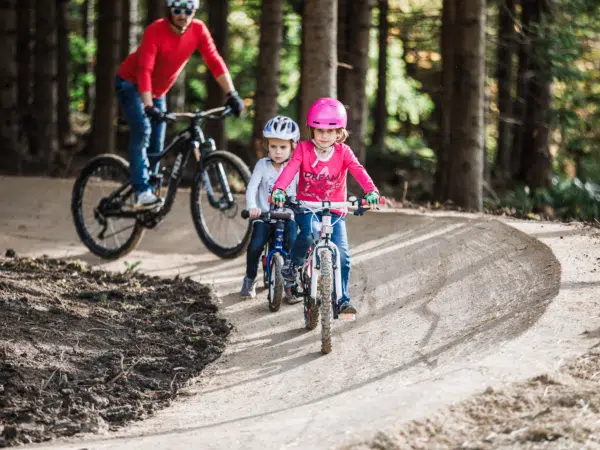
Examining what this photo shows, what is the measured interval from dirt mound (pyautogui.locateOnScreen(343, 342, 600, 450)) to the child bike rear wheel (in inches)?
127

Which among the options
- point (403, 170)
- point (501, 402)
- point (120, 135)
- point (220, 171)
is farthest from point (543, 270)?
point (120, 135)

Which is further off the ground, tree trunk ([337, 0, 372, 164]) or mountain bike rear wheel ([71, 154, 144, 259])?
tree trunk ([337, 0, 372, 164])

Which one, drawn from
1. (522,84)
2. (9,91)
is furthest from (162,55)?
(522,84)

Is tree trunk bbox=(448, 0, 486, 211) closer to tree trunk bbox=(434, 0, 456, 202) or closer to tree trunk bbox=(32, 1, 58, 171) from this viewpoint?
tree trunk bbox=(434, 0, 456, 202)

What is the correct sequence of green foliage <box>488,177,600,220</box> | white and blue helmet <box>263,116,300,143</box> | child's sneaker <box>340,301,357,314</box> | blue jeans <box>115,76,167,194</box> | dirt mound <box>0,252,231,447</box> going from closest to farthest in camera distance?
dirt mound <box>0,252,231,447</box> → child's sneaker <box>340,301,357,314</box> → white and blue helmet <box>263,116,300,143</box> → blue jeans <box>115,76,167,194</box> → green foliage <box>488,177,600,220</box>

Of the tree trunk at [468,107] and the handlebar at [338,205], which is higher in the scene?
the tree trunk at [468,107]

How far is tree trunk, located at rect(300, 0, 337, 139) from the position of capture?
11039mm

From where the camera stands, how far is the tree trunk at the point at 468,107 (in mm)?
12695

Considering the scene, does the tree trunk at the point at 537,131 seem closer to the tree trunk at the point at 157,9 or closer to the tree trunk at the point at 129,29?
the tree trunk at the point at 157,9

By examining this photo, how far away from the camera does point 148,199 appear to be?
9.65 meters

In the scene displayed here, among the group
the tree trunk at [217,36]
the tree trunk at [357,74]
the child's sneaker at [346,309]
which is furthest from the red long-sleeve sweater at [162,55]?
the tree trunk at [217,36]

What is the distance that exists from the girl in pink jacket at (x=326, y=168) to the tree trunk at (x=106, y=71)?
12.6 m

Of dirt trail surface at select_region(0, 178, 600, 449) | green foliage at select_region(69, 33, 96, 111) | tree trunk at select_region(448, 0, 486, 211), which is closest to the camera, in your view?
dirt trail surface at select_region(0, 178, 600, 449)

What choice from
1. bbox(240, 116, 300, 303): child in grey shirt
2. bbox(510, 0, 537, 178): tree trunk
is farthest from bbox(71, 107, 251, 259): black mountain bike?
bbox(510, 0, 537, 178): tree trunk
